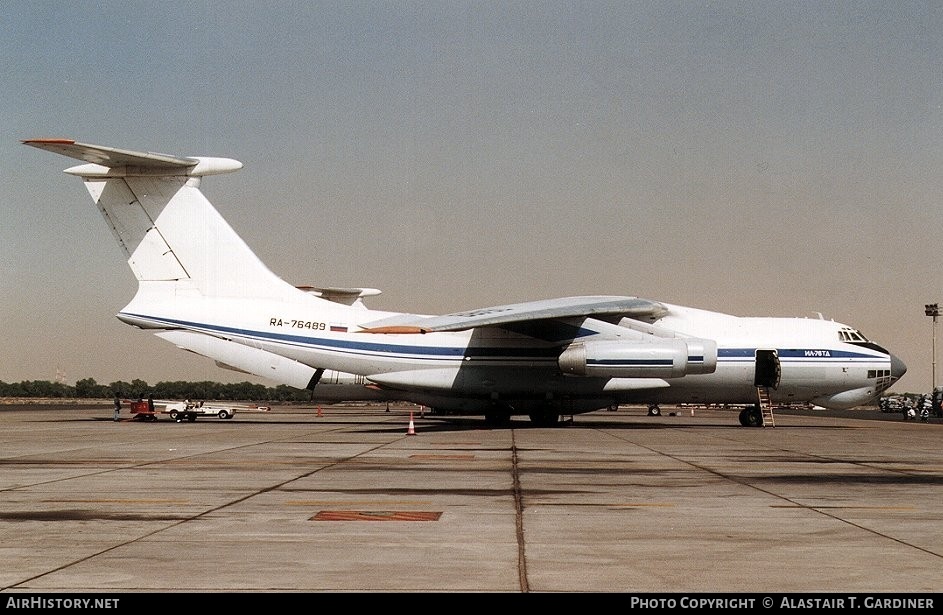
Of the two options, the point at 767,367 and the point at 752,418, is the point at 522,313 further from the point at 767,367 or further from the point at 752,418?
the point at 752,418

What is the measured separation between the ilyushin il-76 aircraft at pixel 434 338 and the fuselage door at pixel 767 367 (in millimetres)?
44

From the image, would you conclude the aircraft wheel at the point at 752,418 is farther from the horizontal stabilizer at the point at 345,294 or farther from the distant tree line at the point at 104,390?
the distant tree line at the point at 104,390

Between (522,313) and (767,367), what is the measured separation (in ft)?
28.7

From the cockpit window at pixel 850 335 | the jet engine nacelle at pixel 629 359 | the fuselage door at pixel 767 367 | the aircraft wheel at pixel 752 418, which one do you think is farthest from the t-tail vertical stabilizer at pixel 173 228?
the cockpit window at pixel 850 335

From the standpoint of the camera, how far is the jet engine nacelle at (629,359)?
26.5m

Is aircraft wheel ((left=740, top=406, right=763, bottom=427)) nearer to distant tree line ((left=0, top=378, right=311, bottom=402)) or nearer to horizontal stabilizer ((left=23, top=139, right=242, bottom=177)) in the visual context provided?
horizontal stabilizer ((left=23, top=139, right=242, bottom=177))

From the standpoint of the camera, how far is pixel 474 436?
952 inches

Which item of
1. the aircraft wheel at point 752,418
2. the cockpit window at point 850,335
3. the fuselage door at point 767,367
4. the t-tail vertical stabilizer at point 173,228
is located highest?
the t-tail vertical stabilizer at point 173,228

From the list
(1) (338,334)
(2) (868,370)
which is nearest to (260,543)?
(1) (338,334)

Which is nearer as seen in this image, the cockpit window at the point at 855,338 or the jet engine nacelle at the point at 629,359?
the jet engine nacelle at the point at 629,359

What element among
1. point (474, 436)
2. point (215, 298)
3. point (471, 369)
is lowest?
point (474, 436)

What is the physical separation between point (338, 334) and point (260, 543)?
21.1 meters
